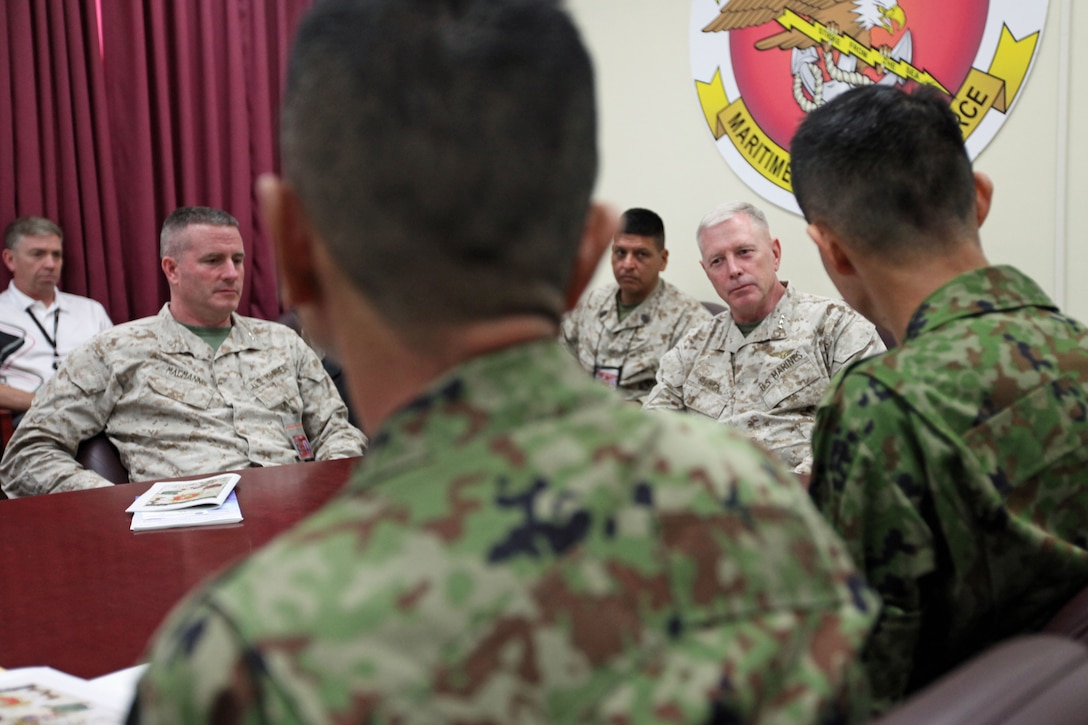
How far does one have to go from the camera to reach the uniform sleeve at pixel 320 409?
3105 mm

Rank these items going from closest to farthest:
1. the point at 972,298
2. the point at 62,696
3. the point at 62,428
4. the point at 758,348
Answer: the point at 62,696 → the point at 972,298 → the point at 62,428 → the point at 758,348

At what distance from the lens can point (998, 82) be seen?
3.68 m

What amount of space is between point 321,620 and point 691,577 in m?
0.21

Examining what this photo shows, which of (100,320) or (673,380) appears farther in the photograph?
(100,320)

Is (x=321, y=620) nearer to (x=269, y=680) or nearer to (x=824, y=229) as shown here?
(x=269, y=680)

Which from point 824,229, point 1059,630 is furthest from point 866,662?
point 824,229

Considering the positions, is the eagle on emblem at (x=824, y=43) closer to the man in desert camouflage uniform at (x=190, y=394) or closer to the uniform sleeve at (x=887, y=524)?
the man in desert camouflage uniform at (x=190, y=394)

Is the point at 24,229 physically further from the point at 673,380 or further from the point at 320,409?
the point at 673,380

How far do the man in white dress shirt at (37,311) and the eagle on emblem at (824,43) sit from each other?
3166mm

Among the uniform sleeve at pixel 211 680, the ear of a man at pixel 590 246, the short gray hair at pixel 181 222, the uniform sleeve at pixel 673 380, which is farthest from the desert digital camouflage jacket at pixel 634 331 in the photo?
the uniform sleeve at pixel 211 680

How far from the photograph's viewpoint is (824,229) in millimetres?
1390

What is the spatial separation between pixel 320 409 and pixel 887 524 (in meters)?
2.34

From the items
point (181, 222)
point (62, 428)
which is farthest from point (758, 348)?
point (62, 428)

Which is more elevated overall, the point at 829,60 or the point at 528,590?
the point at 829,60
